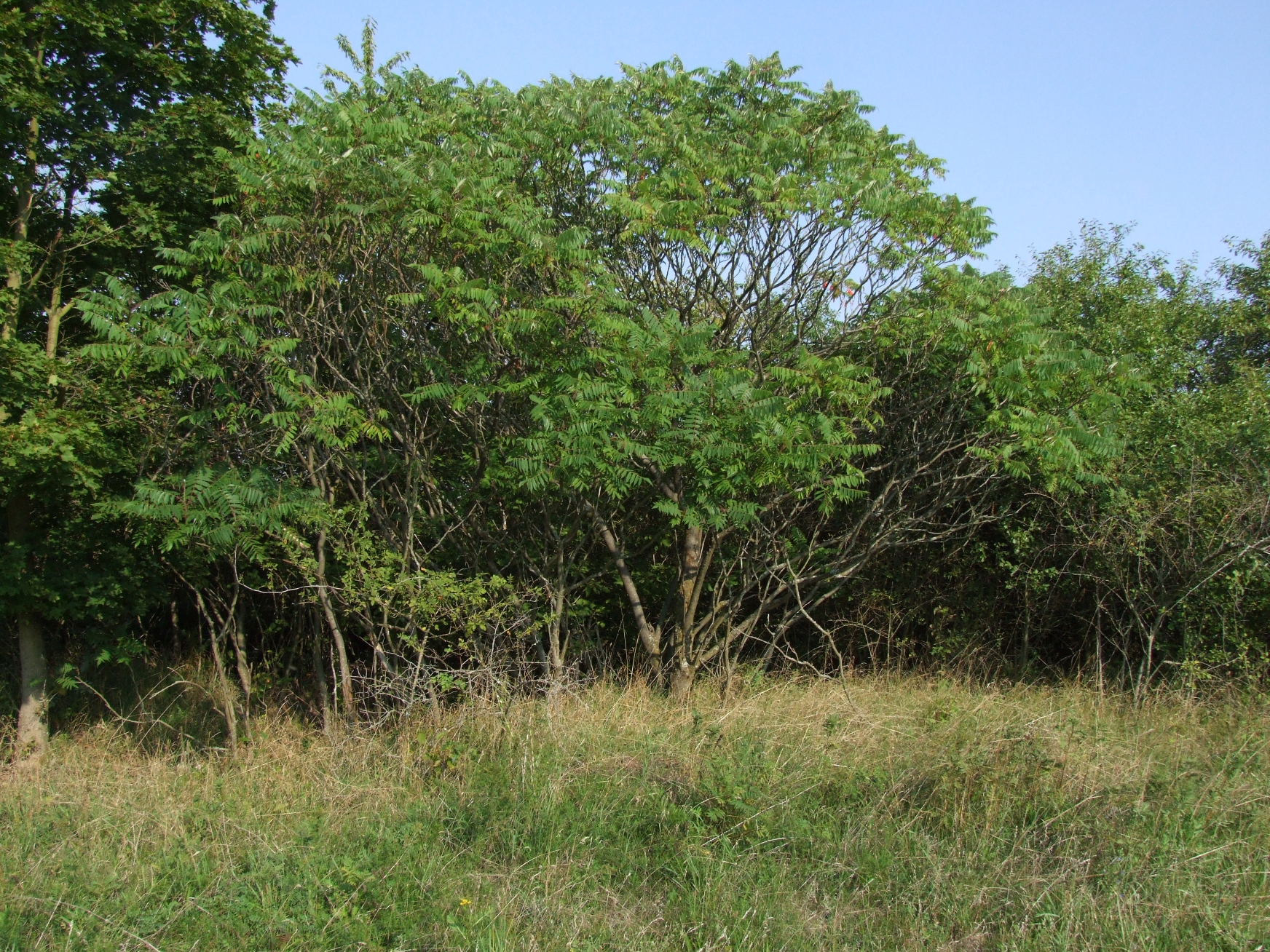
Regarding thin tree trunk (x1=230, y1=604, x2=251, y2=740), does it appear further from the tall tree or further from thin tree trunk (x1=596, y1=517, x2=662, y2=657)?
thin tree trunk (x1=596, y1=517, x2=662, y2=657)

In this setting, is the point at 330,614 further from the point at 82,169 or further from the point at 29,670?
the point at 82,169

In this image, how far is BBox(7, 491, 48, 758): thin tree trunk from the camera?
8219mm

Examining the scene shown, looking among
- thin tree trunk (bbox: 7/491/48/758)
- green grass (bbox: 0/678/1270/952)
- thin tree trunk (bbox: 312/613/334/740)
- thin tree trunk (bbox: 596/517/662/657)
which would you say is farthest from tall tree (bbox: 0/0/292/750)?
thin tree trunk (bbox: 596/517/662/657)

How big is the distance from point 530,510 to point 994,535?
4599mm

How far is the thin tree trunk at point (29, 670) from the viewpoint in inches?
324

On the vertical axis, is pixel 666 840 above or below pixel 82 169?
below

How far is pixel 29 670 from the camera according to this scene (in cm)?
851

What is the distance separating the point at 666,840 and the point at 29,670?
706 centimetres

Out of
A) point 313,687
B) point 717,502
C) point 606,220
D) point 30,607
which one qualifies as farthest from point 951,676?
point 30,607

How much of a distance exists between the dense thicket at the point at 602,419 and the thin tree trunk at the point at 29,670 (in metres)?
0.09

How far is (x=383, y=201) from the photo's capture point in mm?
6191

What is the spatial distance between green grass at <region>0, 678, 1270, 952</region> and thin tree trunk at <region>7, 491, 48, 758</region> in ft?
9.07

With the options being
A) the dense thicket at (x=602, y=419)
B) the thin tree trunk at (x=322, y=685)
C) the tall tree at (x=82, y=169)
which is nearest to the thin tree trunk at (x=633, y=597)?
the dense thicket at (x=602, y=419)

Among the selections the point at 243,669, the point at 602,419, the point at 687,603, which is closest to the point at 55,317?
the point at 243,669
